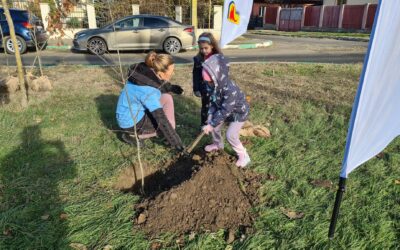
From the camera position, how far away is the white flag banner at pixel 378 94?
1.66 m

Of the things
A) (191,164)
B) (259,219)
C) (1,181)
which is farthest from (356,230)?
(1,181)

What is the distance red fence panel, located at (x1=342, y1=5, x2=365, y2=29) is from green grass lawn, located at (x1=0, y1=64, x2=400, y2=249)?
2656cm

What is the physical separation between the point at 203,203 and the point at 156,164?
1012 mm

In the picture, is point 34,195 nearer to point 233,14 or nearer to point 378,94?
point 378,94

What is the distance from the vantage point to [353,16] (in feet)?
96.1

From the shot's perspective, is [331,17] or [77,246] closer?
[77,246]

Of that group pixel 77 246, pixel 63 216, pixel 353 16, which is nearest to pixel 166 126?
pixel 63 216

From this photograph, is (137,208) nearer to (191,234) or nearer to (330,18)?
(191,234)

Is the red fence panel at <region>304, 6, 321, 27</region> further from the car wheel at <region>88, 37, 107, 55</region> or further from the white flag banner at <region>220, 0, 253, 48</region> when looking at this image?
the white flag banner at <region>220, 0, 253, 48</region>

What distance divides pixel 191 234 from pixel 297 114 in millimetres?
3157

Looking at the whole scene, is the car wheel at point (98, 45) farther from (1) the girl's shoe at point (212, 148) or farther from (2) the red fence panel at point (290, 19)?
(2) the red fence panel at point (290, 19)

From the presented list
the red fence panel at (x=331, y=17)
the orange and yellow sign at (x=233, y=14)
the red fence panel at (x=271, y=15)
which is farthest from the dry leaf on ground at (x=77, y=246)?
the red fence panel at (x=271, y=15)

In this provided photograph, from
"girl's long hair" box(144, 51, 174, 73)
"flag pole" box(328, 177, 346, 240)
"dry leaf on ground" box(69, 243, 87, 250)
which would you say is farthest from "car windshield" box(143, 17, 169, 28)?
"flag pole" box(328, 177, 346, 240)

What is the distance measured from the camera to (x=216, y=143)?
3867mm
